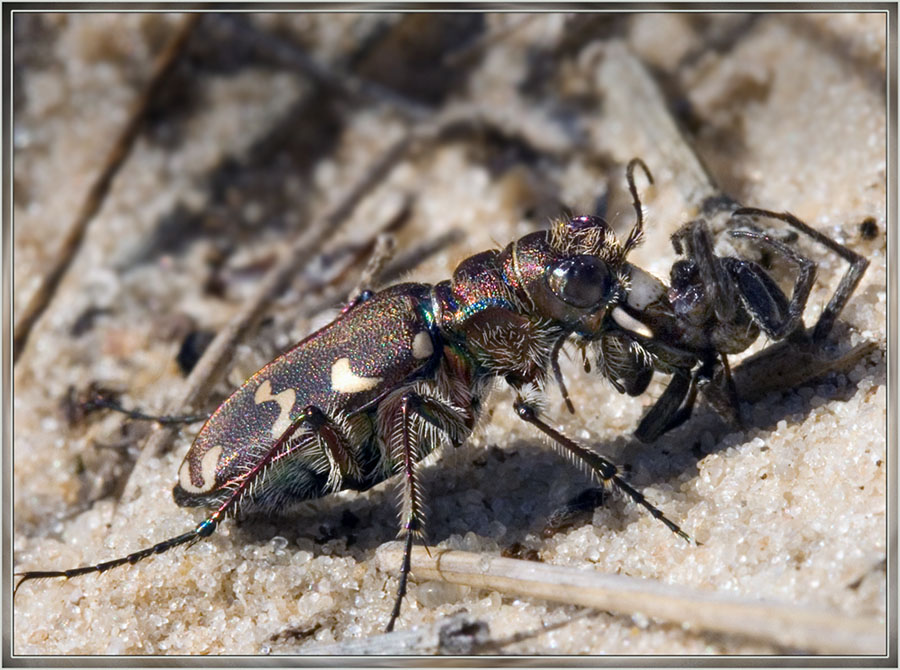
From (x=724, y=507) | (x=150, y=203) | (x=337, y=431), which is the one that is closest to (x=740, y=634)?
(x=724, y=507)

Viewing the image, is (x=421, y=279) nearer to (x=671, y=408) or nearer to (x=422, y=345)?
(x=422, y=345)

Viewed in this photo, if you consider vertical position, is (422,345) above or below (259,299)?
below

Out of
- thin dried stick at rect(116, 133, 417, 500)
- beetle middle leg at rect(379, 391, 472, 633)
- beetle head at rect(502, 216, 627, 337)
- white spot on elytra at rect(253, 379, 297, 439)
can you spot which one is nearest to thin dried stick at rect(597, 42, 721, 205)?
beetle head at rect(502, 216, 627, 337)

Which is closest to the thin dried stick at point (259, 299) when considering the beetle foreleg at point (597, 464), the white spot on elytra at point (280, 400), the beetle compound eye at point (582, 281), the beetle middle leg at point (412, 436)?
the white spot on elytra at point (280, 400)

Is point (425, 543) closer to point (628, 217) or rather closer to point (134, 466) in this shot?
point (134, 466)

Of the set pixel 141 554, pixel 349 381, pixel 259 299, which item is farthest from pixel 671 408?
pixel 259 299

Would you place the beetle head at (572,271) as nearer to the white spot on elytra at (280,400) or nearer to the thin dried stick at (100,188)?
the white spot on elytra at (280,400)
